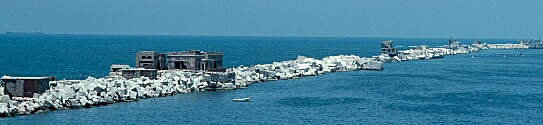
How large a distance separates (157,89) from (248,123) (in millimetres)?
10204

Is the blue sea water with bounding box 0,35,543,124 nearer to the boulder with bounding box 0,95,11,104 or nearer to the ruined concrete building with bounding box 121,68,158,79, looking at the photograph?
the boulder with bounding box 0,95,11,104

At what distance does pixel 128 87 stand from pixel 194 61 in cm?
1028

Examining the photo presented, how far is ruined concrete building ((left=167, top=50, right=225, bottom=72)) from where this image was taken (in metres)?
47.6

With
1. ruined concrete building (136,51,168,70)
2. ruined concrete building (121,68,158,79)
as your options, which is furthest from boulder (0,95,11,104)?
ruined concrete building (136,51,168,70)

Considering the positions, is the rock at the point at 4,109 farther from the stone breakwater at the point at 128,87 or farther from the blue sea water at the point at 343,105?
the blue sea water at the point at 343,105

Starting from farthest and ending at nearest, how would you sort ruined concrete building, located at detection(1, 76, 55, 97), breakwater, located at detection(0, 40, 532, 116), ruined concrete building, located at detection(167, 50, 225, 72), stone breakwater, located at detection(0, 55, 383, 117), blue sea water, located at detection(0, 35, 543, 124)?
ruined concrete building, located at detection(167, 50, 225, 72)
ruined concrete building, located at detection(1, 76, 55, 97)
breakwater, located at detection(0, 40, 532, 116)
stone breakwater, located at detection(0, 55, 383, 117)
blue sea water, located at detection(0, 35, 543, 124)

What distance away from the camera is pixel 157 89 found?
1556 inches

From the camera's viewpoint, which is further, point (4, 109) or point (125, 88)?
point (125, 88)

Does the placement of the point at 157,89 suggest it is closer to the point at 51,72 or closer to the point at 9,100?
the point at 9,100

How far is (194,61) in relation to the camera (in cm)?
4762

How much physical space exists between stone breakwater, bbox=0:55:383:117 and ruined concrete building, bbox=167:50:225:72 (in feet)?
5.08

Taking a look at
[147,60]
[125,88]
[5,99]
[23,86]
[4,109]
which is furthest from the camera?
[147,60]

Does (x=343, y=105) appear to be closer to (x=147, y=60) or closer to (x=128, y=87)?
(x=128, y=87)

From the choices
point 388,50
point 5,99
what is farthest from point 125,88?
point 388,50
